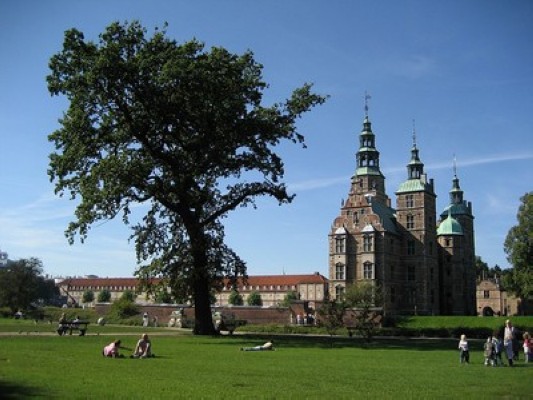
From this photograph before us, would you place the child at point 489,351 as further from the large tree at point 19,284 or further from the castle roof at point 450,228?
the large tree at point 19,284

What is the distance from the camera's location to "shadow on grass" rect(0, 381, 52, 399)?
11.1 meters

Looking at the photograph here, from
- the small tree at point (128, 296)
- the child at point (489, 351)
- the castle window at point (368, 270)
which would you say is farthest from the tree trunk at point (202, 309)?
the castle window at point (368, 270)

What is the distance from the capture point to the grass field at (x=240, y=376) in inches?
485

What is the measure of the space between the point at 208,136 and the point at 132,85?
192 inches

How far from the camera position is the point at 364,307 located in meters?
36.2

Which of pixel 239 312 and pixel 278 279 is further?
pixel 278 279

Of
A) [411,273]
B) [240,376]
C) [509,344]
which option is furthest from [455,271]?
[240,376]

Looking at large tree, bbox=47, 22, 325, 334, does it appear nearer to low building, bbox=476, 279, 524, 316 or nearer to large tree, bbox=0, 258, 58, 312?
large tree, bbox=0, 258, 58, 312

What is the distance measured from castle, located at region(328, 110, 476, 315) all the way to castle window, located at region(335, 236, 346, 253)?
0.41ft

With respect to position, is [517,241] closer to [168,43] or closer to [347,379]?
[168,43]

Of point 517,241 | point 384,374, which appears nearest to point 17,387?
point 384,374

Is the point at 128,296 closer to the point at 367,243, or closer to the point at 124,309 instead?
the point at 124,309

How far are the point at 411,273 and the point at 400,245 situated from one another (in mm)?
3848

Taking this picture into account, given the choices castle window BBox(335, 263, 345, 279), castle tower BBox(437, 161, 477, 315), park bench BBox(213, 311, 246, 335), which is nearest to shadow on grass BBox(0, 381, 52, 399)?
park bench BBox(213, 311, 246, 335)
